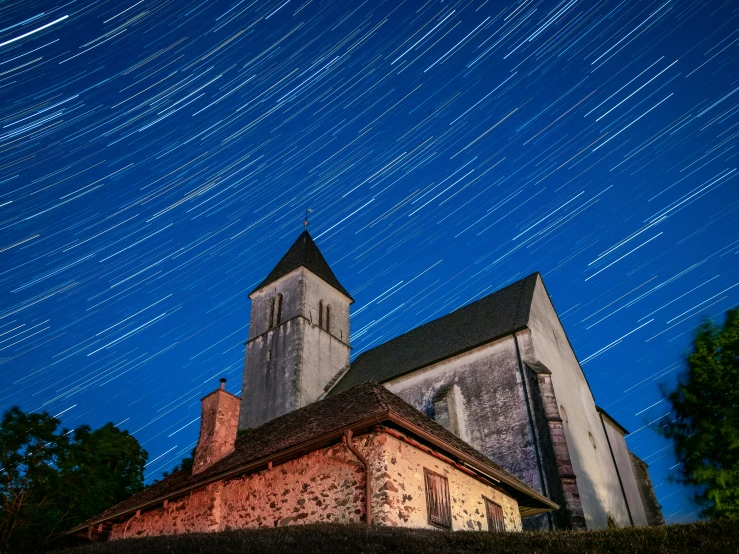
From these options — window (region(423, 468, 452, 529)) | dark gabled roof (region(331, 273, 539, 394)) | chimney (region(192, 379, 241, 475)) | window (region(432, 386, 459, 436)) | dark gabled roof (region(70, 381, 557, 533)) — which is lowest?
window (region(423, 468, 452, 529))

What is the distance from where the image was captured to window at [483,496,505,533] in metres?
14.4

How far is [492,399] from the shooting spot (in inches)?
886

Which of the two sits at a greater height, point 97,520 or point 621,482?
point 621,482

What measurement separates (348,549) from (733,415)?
1738 centimetres

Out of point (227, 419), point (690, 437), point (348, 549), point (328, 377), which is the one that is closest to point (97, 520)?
point (227, 419)

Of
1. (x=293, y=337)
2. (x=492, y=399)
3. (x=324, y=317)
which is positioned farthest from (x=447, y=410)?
(x=324, y=317)

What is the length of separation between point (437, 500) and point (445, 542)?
11.1ft

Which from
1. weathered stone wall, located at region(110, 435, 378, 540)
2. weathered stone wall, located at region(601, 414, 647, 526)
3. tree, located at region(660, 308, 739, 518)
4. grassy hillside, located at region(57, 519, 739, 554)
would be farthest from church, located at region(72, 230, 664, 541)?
tree, located at region(660, 308, 739, 518)

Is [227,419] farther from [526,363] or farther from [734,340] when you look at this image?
[734,340]

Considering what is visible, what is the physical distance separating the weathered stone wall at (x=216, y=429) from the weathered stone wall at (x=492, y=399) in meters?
9.52

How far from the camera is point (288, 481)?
13.5 m

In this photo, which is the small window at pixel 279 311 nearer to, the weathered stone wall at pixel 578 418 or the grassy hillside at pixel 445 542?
the weathered stone wall at pixel 578 418

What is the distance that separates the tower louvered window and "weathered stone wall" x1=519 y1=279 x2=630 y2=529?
6.33 metres

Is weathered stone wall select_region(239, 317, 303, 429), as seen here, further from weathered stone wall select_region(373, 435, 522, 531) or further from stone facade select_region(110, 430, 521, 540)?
weathered stone wall select_region(373, 435, 522, 531)
